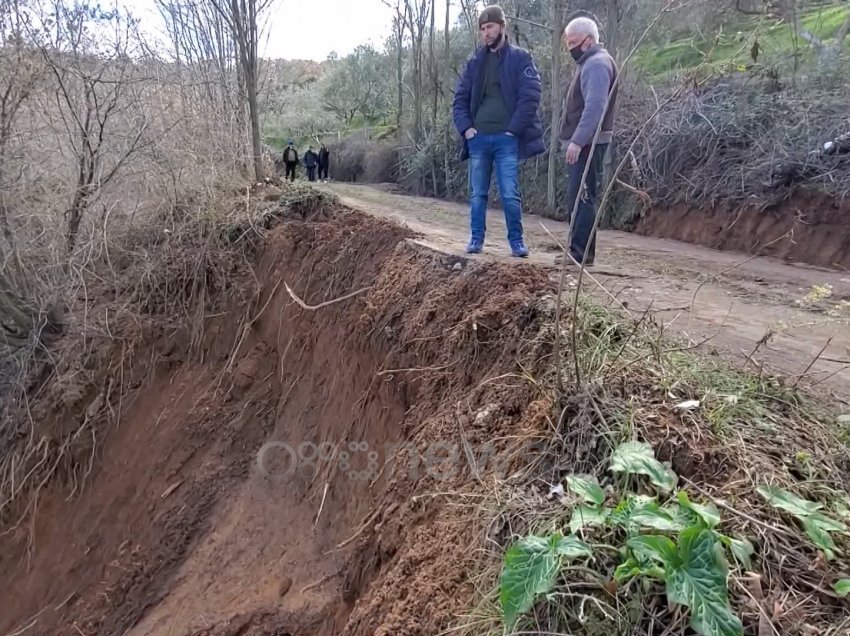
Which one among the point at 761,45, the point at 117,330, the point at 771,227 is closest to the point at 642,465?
the point at 117,330

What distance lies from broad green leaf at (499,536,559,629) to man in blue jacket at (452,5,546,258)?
338cm

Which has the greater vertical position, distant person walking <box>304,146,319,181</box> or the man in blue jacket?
the man in blue jacket

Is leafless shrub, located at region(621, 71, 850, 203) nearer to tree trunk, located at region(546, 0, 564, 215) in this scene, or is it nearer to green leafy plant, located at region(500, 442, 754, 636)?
tree trunk, located at region(546, 0, 564, 215)

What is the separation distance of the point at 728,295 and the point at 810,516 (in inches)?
120

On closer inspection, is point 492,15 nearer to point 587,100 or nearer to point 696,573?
point 587,100

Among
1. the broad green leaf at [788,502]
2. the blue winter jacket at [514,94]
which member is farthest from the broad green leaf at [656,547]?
the blue winter jacket at [514,94]

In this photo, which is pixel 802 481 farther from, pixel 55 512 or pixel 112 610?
pixel 55 512

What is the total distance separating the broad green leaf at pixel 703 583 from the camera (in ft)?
5.50

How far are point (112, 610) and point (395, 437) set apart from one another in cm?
310

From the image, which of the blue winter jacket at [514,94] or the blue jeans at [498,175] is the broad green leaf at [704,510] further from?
the blue winter jacket at [514,94]

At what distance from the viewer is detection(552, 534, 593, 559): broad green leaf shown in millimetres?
1925

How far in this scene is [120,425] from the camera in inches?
250

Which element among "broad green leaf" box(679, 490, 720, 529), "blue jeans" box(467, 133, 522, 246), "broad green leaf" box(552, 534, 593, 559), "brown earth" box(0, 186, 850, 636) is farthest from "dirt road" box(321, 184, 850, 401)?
"broad green leaf" box(552, 534, 593, 559)

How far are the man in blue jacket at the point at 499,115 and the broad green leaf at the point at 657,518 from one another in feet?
10.8
